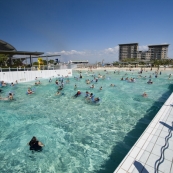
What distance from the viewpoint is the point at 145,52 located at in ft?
389

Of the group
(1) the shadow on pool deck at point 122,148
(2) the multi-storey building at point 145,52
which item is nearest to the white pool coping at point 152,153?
(1) the shadow on pool deck at point 122,148

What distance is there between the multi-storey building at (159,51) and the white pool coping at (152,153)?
128m

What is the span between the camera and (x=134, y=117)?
31.5ft

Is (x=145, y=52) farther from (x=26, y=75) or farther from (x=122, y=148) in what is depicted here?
(x=122, y=148)

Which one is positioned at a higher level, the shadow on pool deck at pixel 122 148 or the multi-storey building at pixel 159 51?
the multi-storey building at pixel 159 51

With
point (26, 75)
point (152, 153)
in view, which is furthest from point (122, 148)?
point (26, 75)

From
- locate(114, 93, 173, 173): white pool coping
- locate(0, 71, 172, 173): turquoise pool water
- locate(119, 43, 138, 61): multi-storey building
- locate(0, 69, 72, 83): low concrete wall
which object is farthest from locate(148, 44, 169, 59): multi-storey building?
locate(114, 93, 173, 173): white pool coping

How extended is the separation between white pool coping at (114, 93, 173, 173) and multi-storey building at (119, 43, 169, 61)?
125 m

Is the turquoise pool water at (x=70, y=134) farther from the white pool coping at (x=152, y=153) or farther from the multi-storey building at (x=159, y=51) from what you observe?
the multi-storey building at (x=159, y=51)

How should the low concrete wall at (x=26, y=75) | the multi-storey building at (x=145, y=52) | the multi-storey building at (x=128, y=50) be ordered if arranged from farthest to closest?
the multi-storey building at (x=128, y=50) → the multi-storey building at (x=145, y=52) → the low concrete wall at (x=26, y=75)

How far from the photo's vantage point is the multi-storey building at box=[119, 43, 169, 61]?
114 m

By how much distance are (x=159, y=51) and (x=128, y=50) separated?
26172mm

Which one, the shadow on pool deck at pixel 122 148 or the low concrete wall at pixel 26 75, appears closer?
the shadow on pool deck at pixel 122 148

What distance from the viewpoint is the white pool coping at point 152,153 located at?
3638 mm
